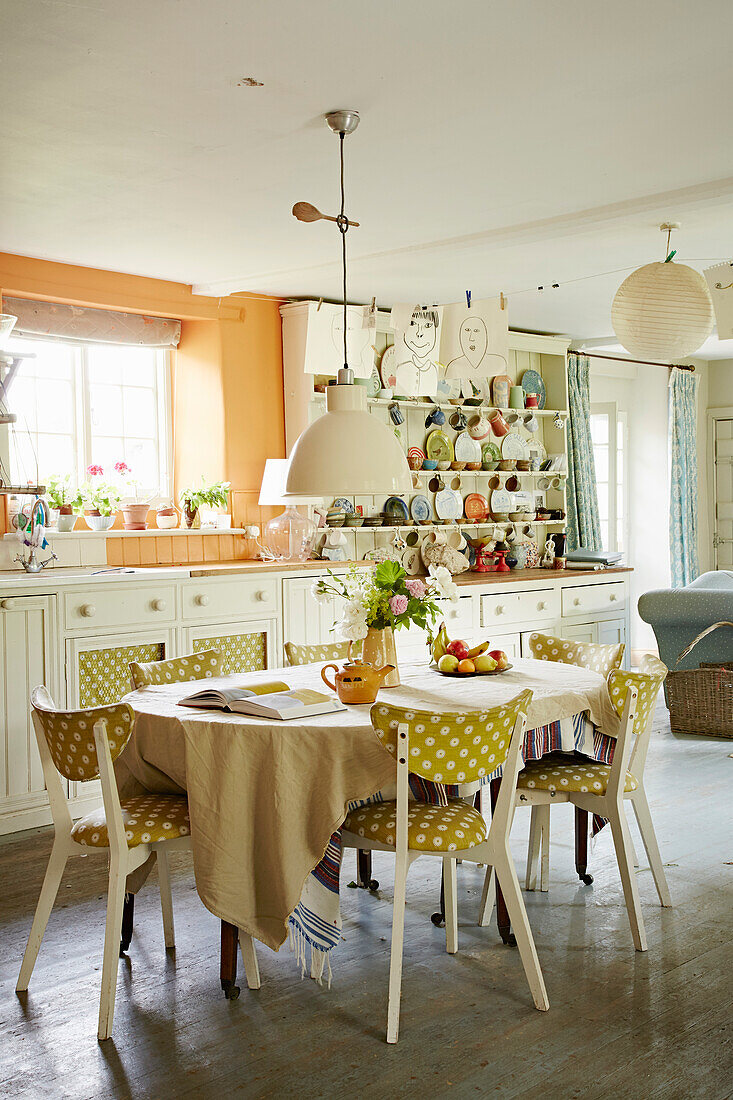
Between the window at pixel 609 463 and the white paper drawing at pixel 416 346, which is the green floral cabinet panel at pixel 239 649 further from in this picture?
the window at pixel 609 463

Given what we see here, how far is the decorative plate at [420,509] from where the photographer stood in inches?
255

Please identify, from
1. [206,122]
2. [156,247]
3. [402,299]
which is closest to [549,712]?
[206,122]

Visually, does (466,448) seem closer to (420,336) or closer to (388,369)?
(388,369)

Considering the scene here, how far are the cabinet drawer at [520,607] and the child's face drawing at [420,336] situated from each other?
161cm

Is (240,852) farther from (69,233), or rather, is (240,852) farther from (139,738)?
(69,233)

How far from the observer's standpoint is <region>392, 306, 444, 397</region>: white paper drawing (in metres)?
4.88

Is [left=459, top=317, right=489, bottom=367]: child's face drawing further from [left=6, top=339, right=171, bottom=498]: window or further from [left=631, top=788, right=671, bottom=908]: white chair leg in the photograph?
[left=631, top=788, right=671, bottom=908]: white chair leg

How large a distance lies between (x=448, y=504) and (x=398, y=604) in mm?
3550

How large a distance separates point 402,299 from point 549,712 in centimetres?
365

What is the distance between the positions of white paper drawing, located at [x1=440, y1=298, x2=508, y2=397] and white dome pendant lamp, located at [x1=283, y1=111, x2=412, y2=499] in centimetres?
176

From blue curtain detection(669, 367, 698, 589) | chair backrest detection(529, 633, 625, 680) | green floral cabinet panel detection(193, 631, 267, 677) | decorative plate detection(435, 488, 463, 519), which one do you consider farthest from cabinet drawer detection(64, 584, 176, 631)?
blue curtain detection(669, 367, 698, 589)

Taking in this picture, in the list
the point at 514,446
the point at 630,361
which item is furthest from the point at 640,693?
the point at 630,361

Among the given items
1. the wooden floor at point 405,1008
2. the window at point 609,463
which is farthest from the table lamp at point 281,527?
the window at point 609,463

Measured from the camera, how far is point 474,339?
15.9 feet
